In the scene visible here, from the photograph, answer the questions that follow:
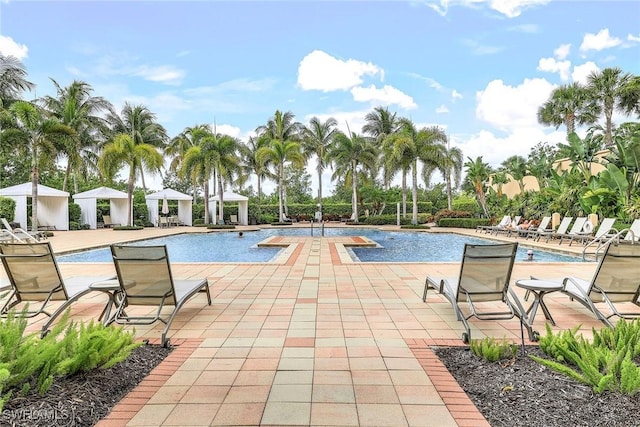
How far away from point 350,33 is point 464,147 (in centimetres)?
2356

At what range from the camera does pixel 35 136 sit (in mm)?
17281

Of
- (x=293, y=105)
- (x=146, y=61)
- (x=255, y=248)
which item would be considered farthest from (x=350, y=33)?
(x=293, y=105)

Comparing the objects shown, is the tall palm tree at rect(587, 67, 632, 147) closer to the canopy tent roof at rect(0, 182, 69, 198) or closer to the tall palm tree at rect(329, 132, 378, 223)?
the tall palm tree at rect(329, 132, 378, 223)

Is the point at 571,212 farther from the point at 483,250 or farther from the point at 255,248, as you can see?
the point at 483,250

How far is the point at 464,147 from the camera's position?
34.2 m

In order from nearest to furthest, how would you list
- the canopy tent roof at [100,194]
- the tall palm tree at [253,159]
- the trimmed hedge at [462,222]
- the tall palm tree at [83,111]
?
the trimmed hedge at [462,222] → the canopy tent roof at [100,194] → the tall palm tree at [83,111] → the tall palm tree at [253,159]

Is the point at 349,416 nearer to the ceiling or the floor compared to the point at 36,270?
nearer to the floor

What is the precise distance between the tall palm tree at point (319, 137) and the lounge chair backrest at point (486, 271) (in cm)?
2639

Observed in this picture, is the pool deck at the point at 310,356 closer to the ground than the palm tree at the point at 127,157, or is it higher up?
closer to the ground

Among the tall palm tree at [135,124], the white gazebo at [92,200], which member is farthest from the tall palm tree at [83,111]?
the white gazebo at [92,200]

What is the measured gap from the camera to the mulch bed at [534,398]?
2.25m

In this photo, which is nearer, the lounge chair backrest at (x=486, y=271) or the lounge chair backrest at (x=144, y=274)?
the lounge chair backrest at (x=144, y=274)

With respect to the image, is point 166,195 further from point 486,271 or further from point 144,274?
point 486,271

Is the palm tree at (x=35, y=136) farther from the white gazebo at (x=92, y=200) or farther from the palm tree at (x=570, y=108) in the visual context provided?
the palm tree at (x=570, y=108)
